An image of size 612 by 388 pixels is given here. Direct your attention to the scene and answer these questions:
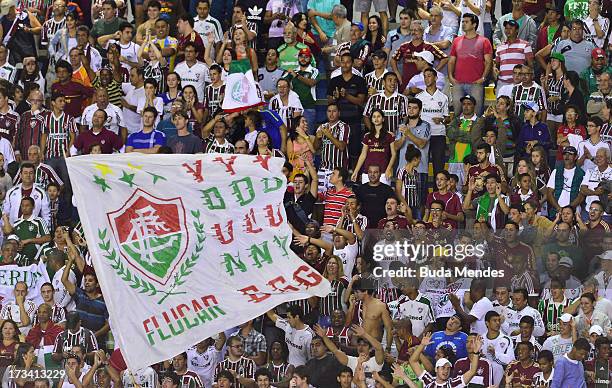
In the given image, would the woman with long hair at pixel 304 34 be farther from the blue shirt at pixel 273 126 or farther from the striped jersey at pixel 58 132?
the striped jersey at pixel 58 132

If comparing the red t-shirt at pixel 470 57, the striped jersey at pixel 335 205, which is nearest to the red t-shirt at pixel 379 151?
the striped jersey at pixel 335 205

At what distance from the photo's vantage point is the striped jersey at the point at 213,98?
2627 cm

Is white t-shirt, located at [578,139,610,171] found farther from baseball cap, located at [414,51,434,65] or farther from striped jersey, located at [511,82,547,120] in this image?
baseball cap, located at [414,51,434,65]

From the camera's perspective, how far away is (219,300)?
→ 19.1 metres

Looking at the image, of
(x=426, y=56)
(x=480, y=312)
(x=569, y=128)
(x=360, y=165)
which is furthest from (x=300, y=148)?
(x=480, y=312)

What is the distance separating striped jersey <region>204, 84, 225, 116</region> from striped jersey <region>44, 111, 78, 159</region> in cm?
168

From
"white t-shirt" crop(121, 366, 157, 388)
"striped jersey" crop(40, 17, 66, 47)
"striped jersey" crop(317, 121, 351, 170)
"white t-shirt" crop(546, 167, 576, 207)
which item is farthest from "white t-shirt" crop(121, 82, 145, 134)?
"white t-shirt" crop(546, 167, 576, 207)

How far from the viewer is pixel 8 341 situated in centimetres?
2328

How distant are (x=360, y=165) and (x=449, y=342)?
348cm

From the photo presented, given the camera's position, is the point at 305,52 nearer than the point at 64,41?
Yes

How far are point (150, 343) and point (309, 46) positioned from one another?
28.9 feet

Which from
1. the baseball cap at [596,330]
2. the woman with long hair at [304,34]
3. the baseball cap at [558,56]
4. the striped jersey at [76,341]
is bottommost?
the striped jersey at [76,341]

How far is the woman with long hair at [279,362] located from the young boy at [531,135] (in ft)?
14.1

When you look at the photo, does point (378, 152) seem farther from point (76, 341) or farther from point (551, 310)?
point (76, 341)
